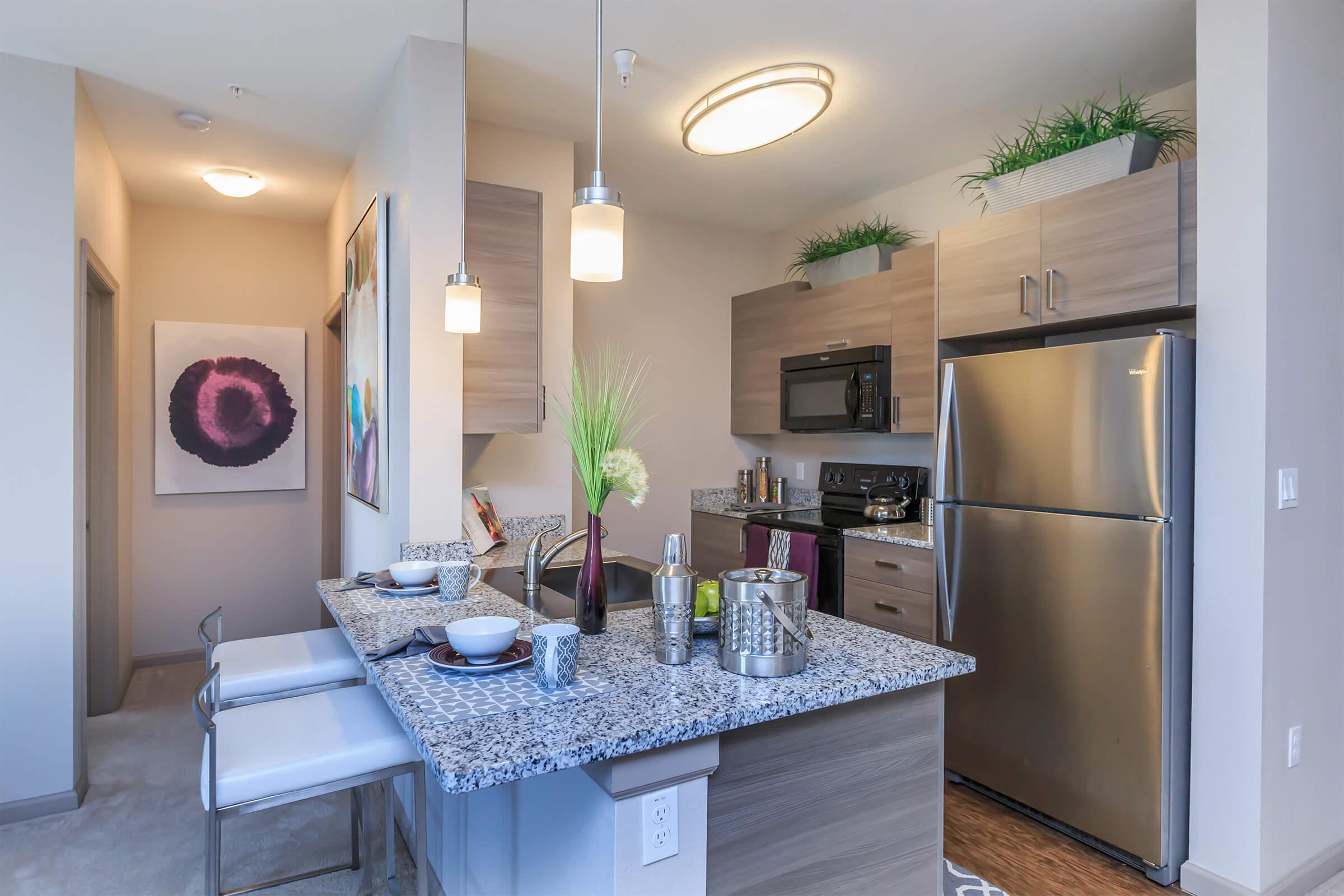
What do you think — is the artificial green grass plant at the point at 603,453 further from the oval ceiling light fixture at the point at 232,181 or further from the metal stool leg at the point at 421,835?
the oval ceiling light fixture at the point at 232,181

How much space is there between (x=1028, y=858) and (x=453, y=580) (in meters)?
1.91

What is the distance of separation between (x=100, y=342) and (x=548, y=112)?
2.46 metres

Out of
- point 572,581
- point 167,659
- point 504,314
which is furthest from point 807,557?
point 167,659

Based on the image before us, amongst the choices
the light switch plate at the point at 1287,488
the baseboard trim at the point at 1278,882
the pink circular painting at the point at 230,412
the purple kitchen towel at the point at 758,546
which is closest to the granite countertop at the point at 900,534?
the purple kitchen towel at the point at 758,546

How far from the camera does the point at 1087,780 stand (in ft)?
7.49

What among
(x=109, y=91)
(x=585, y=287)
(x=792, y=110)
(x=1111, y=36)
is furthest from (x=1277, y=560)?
(x=109, y=91)

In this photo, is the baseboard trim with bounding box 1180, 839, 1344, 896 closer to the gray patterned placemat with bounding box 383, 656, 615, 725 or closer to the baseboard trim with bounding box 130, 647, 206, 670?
the gray patterned placemat with bounding box 383, 656, 615, 725

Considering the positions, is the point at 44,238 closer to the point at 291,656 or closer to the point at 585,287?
the point at 291,656

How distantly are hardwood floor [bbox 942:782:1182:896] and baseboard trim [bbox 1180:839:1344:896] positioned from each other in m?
0.06

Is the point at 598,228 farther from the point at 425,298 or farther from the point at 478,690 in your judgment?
the point at 425,298

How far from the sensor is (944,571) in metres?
2.73

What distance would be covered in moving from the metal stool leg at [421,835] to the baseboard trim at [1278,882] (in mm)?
2048

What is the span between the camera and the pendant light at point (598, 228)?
1.51 metres

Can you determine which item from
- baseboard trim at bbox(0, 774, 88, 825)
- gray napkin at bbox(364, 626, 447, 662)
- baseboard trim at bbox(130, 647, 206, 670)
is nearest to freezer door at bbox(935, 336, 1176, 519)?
gray napkin at bbox(364, 626, 447, 662)
